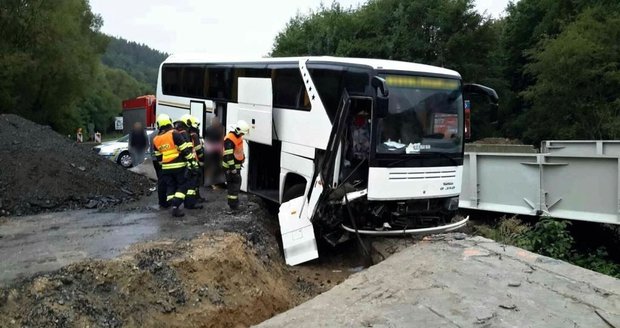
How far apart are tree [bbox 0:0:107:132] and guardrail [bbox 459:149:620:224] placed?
31123 mm

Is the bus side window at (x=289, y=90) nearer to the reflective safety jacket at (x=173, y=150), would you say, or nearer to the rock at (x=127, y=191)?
the reflective safety jacket at (x=173, y=150)

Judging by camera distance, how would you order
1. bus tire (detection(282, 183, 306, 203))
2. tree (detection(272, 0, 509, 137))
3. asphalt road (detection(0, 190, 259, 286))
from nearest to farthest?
1. asphalt road (detection(0, 190, 259, 286))
2. bus tire (detection(282, 183, 306, 203))
3. tree (detection(272, 0, 509, 137))

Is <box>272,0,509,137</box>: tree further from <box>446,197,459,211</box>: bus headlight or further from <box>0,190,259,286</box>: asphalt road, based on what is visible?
<box>0,190,259,286</box>: asphalt road

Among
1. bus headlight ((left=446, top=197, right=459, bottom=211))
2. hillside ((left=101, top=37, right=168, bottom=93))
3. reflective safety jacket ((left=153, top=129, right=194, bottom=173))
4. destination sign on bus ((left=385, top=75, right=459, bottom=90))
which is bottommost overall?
bus headlight ((left=446, top=197, right=459, bottom=211))

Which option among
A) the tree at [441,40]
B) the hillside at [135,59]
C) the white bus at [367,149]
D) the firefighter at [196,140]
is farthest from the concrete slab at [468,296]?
the hillside at [135,59]

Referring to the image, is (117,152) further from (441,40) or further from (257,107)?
(441,40)

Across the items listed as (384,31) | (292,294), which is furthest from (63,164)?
(384,31)

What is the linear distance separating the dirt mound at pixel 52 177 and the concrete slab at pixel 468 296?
6.06 meters

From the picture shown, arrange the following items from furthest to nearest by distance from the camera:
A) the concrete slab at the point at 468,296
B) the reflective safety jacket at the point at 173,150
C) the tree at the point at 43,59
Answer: the tree at the point at 43,59
the reflective safety jacket at the point at 173,150
the concrete slab at the point at 468,296

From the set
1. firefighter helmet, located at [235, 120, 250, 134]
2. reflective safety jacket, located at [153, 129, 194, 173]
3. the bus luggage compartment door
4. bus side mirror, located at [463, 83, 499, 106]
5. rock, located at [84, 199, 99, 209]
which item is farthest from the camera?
rock, located at [84, 199, 99, 209]

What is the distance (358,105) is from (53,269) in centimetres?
466

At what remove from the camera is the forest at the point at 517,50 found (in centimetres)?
2689

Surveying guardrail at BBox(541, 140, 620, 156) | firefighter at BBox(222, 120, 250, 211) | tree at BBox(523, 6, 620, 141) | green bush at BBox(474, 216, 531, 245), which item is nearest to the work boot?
firefighter at BBox(222, 120, 250, 211)

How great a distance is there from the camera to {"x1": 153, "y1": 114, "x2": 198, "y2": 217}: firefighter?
358 inches
